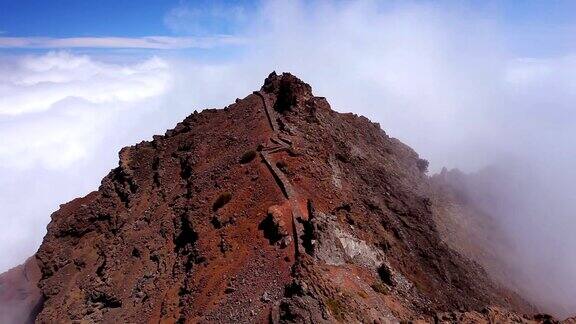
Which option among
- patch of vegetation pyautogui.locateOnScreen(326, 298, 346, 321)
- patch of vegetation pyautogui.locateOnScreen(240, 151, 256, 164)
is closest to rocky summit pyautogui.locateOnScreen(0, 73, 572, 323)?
patch of vegetation pyautogui.locateOnScreen(326, 298, 346, 321)

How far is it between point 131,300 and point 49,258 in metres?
16.6

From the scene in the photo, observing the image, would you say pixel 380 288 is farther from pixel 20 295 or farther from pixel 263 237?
pixel 20 295

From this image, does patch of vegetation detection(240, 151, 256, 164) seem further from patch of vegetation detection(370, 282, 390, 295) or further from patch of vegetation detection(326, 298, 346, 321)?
patch of vegetation detection(326, 298, 346, 321)

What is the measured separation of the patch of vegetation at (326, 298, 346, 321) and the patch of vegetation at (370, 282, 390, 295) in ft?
19.8

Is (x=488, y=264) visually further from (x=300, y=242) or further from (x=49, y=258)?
(x=49, y=258)

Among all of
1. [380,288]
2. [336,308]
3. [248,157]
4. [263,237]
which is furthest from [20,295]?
[336,308]

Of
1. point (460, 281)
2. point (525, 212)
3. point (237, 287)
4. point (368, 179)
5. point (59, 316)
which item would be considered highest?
point (525, 212)

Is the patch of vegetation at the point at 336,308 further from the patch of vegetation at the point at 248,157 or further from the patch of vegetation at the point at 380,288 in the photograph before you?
the patch of vegetation at the point at 248,157

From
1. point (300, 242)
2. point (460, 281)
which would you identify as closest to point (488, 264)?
point (460, 281)

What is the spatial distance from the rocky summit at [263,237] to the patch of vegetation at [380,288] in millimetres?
115

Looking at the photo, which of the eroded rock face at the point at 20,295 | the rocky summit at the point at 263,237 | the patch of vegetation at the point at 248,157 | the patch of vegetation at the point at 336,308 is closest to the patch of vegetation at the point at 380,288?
the rocky summit at the point at 263,237

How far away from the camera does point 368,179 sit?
4891cm

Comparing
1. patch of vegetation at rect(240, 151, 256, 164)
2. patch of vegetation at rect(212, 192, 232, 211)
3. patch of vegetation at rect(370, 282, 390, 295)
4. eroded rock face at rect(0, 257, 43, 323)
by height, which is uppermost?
patch of vegetation at rect(240, 151, 256, 164)

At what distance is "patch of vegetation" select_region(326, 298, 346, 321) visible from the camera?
25.4 meters
